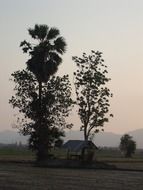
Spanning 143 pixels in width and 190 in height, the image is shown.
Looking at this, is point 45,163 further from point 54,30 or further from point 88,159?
point 54,30

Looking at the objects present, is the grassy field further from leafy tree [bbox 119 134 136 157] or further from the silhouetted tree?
leafy tree [bbox 119 134 136 157]

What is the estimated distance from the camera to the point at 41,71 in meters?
59.8

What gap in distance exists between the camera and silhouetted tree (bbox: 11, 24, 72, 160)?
2297 inches

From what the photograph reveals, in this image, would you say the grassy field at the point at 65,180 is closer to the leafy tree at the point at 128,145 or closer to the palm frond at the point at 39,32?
the palm frond at the point at 39,32

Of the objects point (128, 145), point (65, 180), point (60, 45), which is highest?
point (60, 45)

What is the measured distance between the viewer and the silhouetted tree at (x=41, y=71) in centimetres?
5834

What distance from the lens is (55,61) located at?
2397 inches

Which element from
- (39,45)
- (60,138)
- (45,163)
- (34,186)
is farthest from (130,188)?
(39,45)

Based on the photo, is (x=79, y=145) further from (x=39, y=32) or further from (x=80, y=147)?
(x=39, y=32)

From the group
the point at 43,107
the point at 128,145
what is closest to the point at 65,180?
the point at 43,107

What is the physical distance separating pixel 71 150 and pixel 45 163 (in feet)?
26.4

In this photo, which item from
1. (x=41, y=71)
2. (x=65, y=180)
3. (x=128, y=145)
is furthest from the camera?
(x=128, y=145)

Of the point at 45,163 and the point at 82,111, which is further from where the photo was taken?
the point at 82,111

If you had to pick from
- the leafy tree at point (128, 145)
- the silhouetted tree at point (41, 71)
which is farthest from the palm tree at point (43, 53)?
the leafy tree at point (128, 145)
